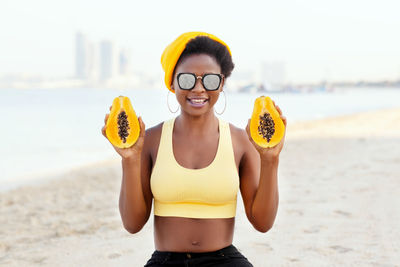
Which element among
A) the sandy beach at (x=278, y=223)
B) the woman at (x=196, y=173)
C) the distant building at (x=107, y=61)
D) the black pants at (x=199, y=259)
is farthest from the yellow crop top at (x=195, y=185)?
the distant building at (x=107, y=61)

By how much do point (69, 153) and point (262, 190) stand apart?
40.8ft

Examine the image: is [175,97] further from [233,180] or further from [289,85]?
[289,85]

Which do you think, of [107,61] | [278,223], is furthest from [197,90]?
[107,61]

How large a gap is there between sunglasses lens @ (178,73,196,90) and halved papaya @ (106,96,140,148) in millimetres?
261

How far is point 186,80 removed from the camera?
7.07 feet

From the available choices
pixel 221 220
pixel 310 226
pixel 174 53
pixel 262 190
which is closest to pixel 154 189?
pixel 221 220

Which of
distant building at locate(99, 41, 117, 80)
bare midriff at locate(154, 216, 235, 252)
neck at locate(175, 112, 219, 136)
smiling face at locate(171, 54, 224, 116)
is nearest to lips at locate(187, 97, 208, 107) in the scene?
smiling face at locate(171, 54, 224, 116)

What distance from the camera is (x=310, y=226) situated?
4613mm

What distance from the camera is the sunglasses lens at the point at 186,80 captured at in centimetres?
215

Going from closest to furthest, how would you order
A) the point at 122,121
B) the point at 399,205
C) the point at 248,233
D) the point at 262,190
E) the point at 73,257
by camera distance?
the point at 122,121, the point at 262,190, the point at 73,257, the point at 248,233, the point at 399,205

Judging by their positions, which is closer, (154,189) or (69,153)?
(154,189)

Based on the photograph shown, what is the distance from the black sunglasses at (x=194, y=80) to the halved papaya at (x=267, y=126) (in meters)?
0.25

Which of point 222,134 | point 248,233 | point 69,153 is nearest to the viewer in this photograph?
point 222,134

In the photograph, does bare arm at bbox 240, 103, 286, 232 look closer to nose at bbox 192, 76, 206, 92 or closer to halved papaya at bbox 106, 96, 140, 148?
nose at bbox 192, 76, 206, 92
